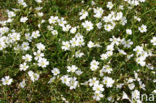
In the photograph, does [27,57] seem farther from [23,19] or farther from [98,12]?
[98,12]

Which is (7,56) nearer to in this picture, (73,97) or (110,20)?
(73,97)

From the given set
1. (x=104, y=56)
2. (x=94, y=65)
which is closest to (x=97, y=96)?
(x=94, y=65)

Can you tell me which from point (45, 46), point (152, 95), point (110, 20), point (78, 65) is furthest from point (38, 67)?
point (152, 95)

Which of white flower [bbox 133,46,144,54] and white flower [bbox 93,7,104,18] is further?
white flower [bbox 93,7,104,18]

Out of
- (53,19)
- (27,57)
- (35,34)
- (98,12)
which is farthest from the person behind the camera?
(98,12)


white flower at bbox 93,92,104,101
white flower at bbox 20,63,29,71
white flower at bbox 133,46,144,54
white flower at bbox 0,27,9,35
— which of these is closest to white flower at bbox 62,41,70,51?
white flower at bbox 20,63,29,71

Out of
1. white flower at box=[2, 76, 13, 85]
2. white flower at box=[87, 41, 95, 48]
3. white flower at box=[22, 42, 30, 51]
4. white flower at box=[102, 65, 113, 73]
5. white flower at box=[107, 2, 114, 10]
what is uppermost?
white flower at box=[107, 2, 114, 10]

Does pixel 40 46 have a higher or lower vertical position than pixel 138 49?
lower

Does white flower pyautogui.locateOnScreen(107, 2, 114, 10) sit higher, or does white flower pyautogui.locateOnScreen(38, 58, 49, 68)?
white flower pyautogui.locateOnScreen(107, 2, 114, 10)

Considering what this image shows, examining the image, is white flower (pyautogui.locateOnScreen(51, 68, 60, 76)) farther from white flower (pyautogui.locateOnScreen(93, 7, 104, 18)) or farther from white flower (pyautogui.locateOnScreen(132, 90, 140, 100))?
white flower (pyautogui.locateOnScreen(93, 7, 104, 18))
